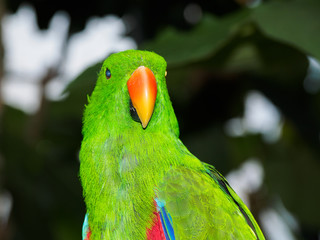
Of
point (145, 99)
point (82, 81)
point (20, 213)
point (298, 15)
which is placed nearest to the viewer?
point (145, 99)

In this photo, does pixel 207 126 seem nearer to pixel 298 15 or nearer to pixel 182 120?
pixel 182 120

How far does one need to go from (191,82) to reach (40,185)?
630mm

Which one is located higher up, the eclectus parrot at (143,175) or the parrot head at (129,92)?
the parrot head at (129,92)

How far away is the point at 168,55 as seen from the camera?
801mm

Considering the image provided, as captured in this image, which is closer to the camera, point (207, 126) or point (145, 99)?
point (145, 99)

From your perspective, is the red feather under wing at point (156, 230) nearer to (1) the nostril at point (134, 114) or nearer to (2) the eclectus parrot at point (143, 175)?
(2) the eclectus parrot at point (143, 175)

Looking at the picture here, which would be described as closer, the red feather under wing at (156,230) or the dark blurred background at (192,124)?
the red feather under wing at (156,230)

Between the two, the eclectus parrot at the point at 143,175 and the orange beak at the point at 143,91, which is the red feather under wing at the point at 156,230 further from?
the orange beak at the point at 143,91

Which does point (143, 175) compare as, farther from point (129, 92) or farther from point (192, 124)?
point (192, 124)

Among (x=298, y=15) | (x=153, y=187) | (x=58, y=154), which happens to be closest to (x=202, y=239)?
(x=153, y=187)

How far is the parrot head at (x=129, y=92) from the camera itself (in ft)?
1.85

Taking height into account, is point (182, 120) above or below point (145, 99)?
below

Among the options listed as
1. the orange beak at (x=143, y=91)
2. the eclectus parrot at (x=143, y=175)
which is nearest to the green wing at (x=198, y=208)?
the eclectus parrot at (x=143, y=175)

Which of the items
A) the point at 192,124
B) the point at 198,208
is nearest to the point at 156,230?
the point at 198,208
